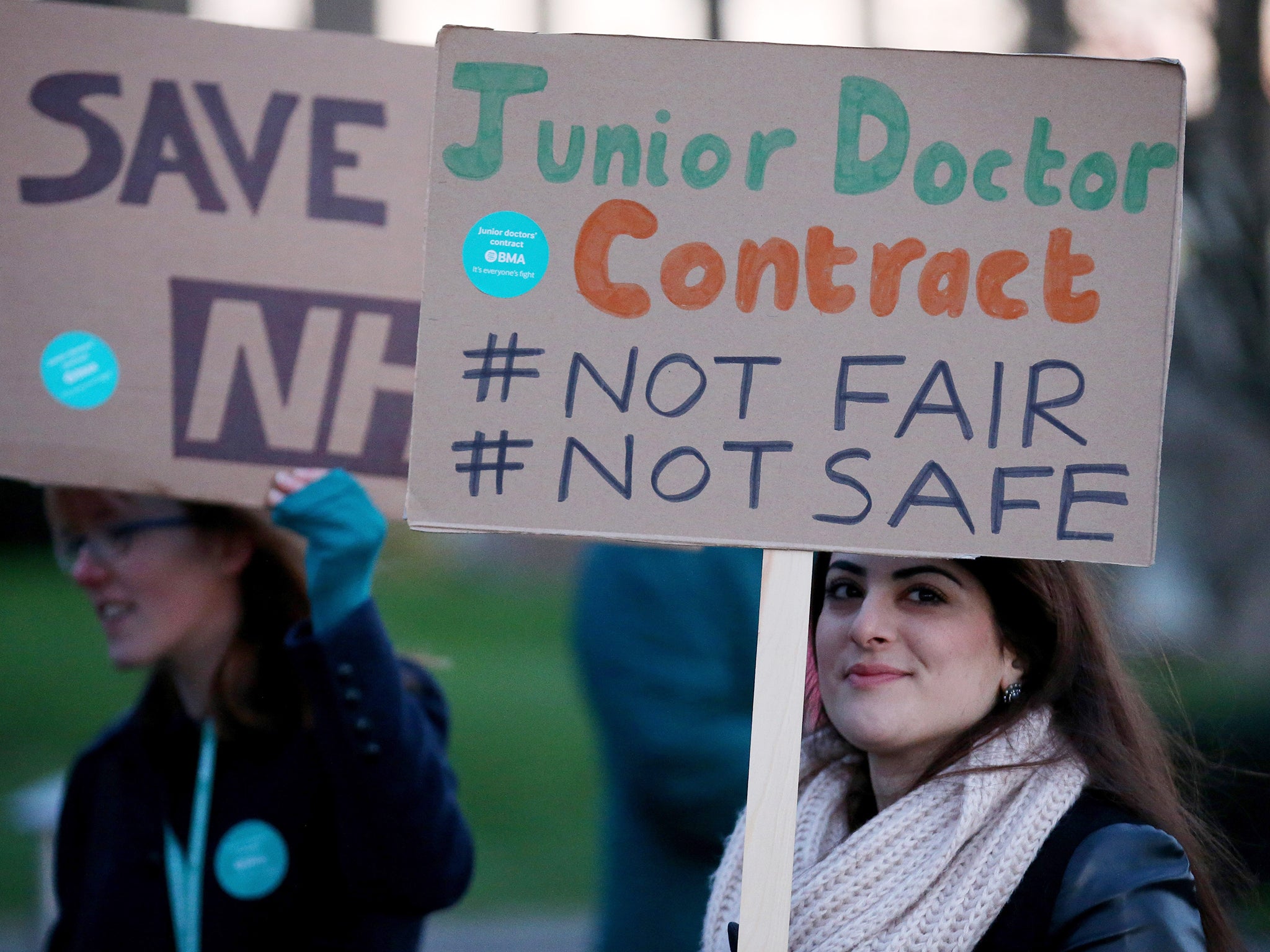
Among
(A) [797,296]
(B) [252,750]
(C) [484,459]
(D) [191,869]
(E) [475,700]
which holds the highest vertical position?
(A) [797,296]

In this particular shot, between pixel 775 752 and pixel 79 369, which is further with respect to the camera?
pixel 79 369

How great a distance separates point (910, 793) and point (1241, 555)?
532 cm

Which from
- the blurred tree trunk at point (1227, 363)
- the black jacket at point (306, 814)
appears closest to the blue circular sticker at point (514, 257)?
the black jacket at point (306, 814)

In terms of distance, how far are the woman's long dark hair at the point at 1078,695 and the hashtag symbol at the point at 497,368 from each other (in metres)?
0.62

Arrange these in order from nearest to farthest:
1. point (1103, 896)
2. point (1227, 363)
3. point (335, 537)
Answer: point (1103, 896) < point (335, 537) < point (1227, 363)

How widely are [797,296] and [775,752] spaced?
516 millimetres

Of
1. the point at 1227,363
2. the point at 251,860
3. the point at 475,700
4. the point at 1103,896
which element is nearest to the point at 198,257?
the point at 251,860

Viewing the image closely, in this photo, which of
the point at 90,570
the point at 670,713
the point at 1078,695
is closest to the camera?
the point at 1078,695

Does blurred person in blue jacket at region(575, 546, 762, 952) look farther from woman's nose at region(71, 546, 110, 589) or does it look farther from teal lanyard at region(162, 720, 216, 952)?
woman's nose at region(71, 546, 110, 589)

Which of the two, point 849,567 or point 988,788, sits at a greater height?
point 849,567

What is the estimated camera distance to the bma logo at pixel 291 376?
1944mm

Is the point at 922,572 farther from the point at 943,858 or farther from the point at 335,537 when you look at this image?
the point at 335,537

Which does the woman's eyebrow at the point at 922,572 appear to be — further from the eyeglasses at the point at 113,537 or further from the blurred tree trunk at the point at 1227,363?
the blurred tree trunk at the point at 1227,363

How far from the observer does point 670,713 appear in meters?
2.31
